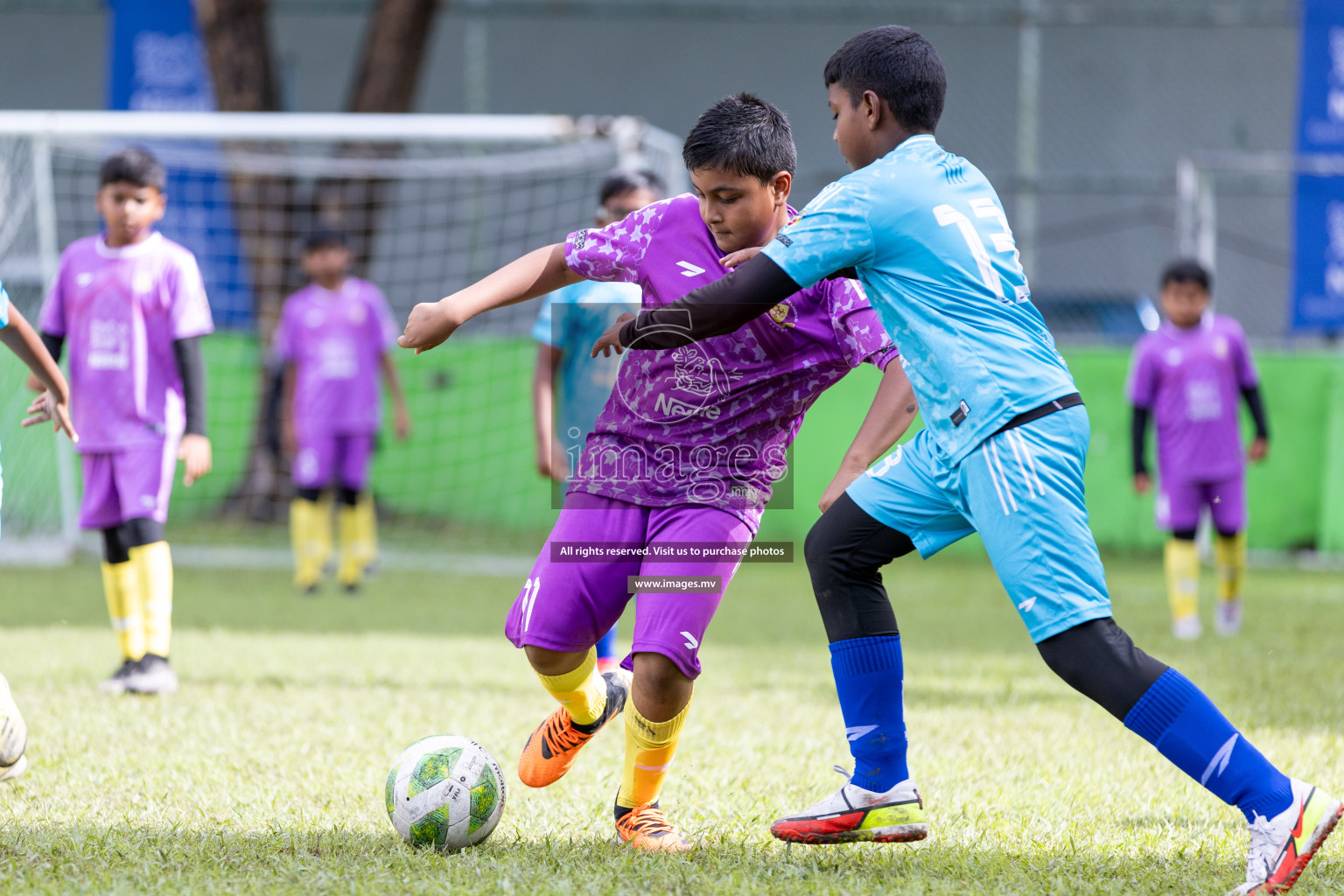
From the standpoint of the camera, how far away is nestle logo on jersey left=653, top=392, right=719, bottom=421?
3.11m

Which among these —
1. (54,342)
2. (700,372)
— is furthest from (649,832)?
(54,342)

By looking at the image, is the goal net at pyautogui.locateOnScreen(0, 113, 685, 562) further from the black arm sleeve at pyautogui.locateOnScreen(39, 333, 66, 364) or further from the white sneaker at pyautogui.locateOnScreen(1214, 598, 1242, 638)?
the white sneaker at pyautogui.locateOnScreen(1214, 598, 1242, 638)

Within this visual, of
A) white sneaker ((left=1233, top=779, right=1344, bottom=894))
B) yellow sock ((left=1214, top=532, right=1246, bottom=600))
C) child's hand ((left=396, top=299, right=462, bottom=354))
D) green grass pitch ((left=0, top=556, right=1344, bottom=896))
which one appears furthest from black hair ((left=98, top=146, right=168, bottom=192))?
→ yellow sock ((left=1214, top=532, right=1246, bottom=600))

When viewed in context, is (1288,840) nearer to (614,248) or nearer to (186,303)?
(614,248)

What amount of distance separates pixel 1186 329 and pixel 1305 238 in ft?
11.2

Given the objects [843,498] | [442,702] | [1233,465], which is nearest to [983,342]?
[843,498]

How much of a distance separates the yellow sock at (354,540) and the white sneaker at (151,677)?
344 centimetres

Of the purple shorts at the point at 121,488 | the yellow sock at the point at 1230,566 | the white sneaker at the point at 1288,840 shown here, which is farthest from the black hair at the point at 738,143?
the yellow sock at the point at 1230,566

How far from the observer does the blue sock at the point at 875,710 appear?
9.86 feet

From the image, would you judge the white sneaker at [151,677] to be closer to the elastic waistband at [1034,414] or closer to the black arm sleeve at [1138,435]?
the elastic waistband at [1034,414]

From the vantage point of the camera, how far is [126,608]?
5.03m

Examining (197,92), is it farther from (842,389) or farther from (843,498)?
(843,498)

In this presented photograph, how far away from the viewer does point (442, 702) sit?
15.9 feet

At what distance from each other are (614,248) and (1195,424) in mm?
5008
